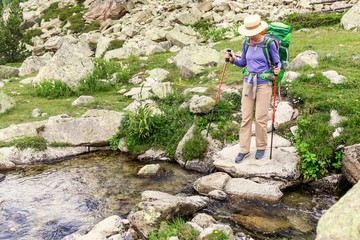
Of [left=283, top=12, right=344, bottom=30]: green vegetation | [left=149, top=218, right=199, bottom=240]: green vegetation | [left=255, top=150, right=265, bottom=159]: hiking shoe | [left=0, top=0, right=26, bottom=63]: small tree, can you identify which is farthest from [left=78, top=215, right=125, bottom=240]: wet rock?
[left=0, top=0, right=26, bottom=63]: small tree

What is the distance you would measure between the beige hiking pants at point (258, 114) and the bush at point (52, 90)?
9885 mm

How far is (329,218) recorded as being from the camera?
11.9 feet

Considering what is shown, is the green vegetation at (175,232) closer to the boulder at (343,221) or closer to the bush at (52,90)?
the boulder at (343,221)

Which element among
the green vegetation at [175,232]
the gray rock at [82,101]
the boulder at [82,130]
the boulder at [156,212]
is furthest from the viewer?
the gray rock at [82,101]

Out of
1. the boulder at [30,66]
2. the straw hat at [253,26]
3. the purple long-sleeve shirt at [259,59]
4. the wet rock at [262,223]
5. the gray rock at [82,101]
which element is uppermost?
the straw hat at [253,26]

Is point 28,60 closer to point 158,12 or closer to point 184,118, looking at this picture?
point 184,118

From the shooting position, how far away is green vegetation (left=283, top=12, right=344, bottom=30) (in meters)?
20.8

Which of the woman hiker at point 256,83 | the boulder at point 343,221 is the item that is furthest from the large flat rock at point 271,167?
the boulder at point 343,221

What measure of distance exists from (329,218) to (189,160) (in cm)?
519

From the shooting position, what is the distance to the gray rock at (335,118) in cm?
770

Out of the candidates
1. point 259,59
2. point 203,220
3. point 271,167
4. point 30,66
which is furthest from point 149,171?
Result: point 30,66

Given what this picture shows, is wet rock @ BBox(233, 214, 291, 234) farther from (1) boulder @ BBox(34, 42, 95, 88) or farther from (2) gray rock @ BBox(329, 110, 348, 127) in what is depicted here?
(1) boulder @ BBox(34, 42, 95, 88)

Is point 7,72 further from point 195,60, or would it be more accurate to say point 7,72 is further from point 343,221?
point 343,221

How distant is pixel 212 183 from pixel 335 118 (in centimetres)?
395
